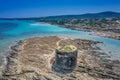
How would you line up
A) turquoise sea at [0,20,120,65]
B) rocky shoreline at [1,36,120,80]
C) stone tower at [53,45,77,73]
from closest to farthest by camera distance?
rocky shoreline at [1,36,120,80] < stone tower at [53,45,77,73] < turquoise sea at [0,20,120,65]

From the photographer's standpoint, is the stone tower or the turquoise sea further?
the turquoise sea

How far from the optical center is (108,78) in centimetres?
2592

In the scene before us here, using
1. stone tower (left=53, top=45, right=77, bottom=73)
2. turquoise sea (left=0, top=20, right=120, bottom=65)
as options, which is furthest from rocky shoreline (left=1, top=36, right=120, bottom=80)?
turquoise sea (left=0, top=20, right=120, bottom=65)

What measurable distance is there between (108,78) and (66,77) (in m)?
5.39

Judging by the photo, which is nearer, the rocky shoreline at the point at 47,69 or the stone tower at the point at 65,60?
the rocky shoreline at the point at 47,69

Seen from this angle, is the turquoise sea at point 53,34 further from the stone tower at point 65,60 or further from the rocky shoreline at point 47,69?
the stone tower at point 65,60

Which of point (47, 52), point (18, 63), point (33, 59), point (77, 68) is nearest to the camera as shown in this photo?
point (77, 68)

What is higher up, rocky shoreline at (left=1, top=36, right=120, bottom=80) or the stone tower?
the stone tower

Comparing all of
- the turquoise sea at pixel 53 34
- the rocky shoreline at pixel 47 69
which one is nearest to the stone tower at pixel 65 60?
the rocky shoreline at pixel 47 69

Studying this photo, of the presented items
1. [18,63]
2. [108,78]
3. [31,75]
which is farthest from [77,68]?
[18,63]

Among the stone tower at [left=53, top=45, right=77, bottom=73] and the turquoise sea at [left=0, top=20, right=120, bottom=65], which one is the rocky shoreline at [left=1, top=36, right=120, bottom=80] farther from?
the turquoise sea at [left=0, top=20, right=120, bottom=65]

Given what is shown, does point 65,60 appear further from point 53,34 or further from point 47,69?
point 53,34

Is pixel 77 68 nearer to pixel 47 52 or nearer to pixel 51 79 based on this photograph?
pixel 51 79

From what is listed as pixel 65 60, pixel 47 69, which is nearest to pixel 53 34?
pixel 47 69
